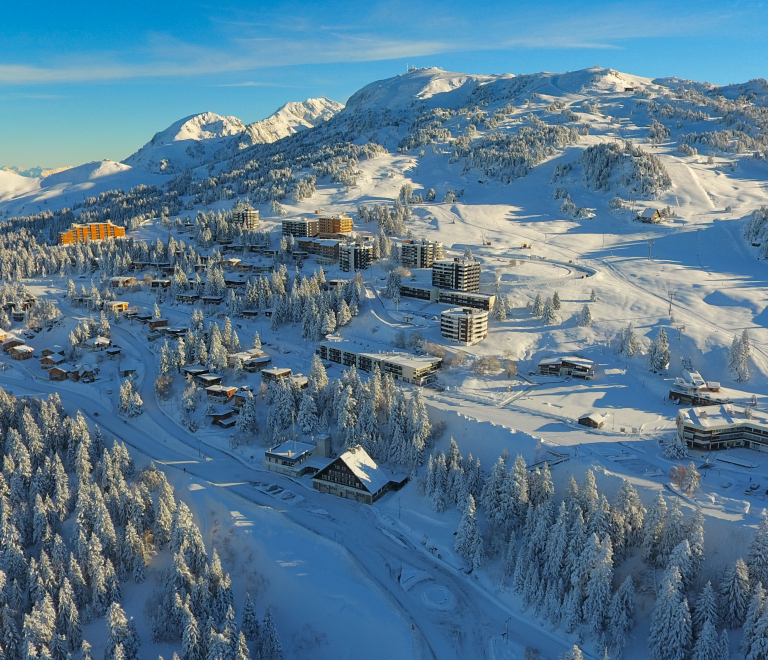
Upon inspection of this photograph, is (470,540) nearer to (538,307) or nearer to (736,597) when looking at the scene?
(736,597)

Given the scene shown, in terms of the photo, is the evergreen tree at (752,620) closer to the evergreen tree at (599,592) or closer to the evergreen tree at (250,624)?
the evergreen tree at (599,592)

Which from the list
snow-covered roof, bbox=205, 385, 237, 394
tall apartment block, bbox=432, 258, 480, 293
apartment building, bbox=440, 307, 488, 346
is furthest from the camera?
tall apartment block, bbox=432, 258, 480, 293

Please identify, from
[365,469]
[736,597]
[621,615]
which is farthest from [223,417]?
[736,597]

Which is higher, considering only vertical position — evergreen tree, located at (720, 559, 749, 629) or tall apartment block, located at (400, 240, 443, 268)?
tall apartment block, located at (400, 240, 443, 268)

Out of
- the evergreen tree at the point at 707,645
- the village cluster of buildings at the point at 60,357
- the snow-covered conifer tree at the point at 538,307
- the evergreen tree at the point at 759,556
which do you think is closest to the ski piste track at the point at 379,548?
the evergreen tree at the point at 707,645

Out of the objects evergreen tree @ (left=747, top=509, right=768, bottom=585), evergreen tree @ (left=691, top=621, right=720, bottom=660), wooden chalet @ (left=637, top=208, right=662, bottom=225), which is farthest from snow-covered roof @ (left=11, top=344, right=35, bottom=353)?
wooden chalet @ (left=637, top=208, right=662, bottom=225)

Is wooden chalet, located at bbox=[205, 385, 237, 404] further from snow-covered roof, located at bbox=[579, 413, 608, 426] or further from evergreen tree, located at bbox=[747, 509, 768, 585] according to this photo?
evergreen tree, located at bbox=[747, 509, 768, 585]
